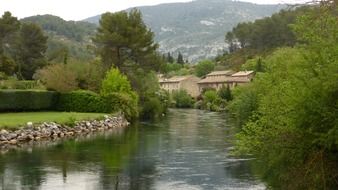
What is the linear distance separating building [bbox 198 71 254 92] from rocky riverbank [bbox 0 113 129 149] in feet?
214

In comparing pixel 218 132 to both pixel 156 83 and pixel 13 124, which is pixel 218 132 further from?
pixel 156 83

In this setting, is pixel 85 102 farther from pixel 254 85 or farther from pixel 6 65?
pixel 254 85

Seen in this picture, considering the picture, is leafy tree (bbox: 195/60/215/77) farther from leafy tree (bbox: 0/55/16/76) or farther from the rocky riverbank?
the rocky riverbank

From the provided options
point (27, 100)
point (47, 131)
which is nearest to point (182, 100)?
point (27, 100)

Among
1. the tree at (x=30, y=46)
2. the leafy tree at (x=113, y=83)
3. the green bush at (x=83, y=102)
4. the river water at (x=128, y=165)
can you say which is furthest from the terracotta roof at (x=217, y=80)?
the river water at (x=128, y=165)

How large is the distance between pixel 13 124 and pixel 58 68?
18.3 meters

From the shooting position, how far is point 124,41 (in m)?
59.8

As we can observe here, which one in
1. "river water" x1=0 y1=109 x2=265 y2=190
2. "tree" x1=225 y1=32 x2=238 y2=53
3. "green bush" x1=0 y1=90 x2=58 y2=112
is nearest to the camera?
"river water" x1=0 y1=109 x2=265 y2=190

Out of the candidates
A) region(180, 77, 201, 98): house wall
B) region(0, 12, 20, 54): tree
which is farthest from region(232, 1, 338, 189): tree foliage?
region(180, 77, 201, 98): house wall

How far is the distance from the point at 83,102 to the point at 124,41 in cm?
1124

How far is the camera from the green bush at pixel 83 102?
51.1m

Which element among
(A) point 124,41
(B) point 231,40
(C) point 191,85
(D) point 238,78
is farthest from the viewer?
(B) point 231,40

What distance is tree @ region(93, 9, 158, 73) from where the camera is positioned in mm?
60166

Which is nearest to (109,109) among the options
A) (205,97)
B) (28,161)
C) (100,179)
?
(28,161)
